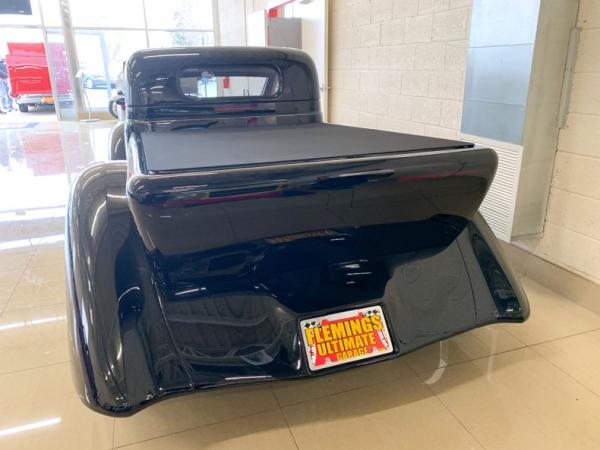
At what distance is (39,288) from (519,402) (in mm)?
2297

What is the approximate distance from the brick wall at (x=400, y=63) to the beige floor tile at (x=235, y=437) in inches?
91.5

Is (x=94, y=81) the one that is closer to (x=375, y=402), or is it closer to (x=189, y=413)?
(x=189, y=413)

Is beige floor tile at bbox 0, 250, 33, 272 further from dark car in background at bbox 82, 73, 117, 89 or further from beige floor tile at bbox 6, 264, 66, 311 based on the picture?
dark car in background at bbox 82, 73, 117, 89

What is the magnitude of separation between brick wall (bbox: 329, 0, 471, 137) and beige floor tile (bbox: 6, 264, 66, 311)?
2.59 meters

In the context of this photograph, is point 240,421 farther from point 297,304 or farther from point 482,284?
point 482,284

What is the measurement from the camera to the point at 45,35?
10.6 m

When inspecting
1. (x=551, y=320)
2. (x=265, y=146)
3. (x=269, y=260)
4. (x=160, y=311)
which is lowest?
(x=551, y=320)

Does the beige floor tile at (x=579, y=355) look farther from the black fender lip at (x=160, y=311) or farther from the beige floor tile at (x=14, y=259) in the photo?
the beige floor tile at (x=14, y=259)

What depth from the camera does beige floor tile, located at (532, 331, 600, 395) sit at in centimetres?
163

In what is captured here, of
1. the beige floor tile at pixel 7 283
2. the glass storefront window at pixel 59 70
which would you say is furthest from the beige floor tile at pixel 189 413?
the glass storefront window at pixel 59 70

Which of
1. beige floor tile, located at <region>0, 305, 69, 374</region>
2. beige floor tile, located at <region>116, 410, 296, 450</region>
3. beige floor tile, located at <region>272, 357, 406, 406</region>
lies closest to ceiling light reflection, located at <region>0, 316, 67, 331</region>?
beige floor tile, located at <region>0, 305, 69, 374</region>

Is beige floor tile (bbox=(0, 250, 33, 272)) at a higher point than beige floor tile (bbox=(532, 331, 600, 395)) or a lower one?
higher

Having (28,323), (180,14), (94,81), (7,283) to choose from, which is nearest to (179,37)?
(180,14)

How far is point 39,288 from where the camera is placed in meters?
2.36
